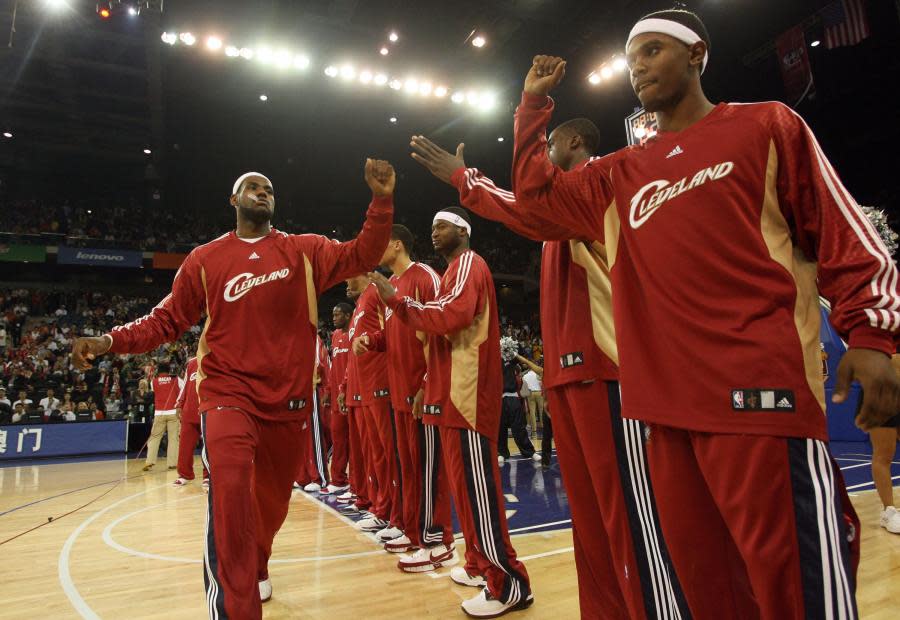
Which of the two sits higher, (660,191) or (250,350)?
(660,191)

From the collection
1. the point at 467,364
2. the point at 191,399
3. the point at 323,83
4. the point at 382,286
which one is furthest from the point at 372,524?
the point at 323,83

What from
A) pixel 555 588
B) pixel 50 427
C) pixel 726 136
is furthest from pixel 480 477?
pixel 50 427

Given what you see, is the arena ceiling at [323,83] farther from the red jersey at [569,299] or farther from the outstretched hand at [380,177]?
the red jersey at [569,299]

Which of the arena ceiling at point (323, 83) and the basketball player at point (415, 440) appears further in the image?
the arena ceiling at point (323, 83)

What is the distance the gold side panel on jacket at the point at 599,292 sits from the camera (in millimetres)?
2145

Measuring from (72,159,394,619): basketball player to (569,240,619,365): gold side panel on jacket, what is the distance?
115 cm

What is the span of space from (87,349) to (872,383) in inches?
123

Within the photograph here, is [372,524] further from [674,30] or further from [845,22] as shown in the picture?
[845,22]

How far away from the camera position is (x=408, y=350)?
13.2ft

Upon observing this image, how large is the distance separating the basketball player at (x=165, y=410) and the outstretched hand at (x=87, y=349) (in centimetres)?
809

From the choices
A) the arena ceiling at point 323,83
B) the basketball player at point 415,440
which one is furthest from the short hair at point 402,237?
the arena ceiling at point 323,83

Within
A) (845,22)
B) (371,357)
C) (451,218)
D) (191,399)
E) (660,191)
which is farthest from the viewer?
(845,22)

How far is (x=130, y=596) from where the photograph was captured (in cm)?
325

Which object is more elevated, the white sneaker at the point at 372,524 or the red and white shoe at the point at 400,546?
the red and white shoe at the point at 400,546
